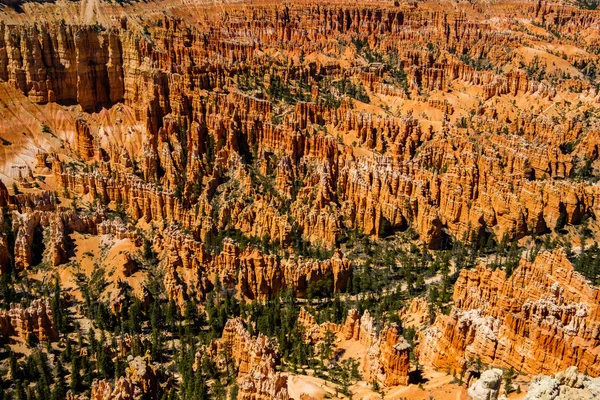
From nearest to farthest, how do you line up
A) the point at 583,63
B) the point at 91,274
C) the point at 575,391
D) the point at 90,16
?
the point at 575,391 < the point at 91,274 < the point at 90,16 < the point at 583,63

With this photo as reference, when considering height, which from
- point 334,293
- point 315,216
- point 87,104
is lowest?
point 334,293

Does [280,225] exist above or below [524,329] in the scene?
below

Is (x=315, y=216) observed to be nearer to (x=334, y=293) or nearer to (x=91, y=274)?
(x=334, y=293)

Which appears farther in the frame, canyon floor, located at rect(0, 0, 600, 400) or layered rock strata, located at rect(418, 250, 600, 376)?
canyon floor, located at rect(0, 0, 600, 400)

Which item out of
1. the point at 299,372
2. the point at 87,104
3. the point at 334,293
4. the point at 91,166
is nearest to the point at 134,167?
the point at 91,166

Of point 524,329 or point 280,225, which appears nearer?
point 524,329

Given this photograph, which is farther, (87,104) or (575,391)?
(87,104)

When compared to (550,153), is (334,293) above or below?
below

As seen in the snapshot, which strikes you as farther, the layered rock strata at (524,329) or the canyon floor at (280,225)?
the canyon floor at (280,225)
